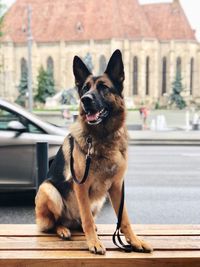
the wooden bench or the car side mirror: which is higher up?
the car side mirror

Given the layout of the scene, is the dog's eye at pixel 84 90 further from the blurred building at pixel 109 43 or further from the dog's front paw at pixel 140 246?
the blurred building at pixel 109 43

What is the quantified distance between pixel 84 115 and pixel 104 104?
0.19 metres

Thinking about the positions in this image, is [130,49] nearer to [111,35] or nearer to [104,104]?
[111,35]

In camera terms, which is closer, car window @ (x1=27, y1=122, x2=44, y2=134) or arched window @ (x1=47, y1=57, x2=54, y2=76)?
car window @ (x1=27, y1=122, x2=44, y2=134)

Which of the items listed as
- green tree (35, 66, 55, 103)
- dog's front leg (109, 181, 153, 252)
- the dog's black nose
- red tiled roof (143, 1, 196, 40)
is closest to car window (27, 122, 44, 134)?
dog's front leg (109, 181, 153, 252)

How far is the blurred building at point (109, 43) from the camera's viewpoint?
65.6 meters

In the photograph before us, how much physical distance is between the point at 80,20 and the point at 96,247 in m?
66.3

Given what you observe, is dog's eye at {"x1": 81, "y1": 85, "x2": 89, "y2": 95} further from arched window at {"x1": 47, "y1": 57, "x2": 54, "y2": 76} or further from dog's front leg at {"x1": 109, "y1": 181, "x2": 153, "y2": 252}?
arched window at {"x1": 47, "y1": 57, "x2": 54, "y2": 76}

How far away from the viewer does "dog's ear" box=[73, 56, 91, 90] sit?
3062 millimetres

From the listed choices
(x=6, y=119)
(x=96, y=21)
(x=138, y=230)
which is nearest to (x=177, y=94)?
(x=96, y=21)

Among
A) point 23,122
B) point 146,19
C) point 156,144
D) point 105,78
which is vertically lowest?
point 156,144

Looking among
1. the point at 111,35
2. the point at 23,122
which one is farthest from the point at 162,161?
Result: the point at 111,35

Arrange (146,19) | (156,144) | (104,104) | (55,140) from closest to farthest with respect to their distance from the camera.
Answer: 1. (104,104)
2. (55,140)
3. (156,144)
4. (146,19)

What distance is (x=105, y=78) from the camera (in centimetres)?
305
